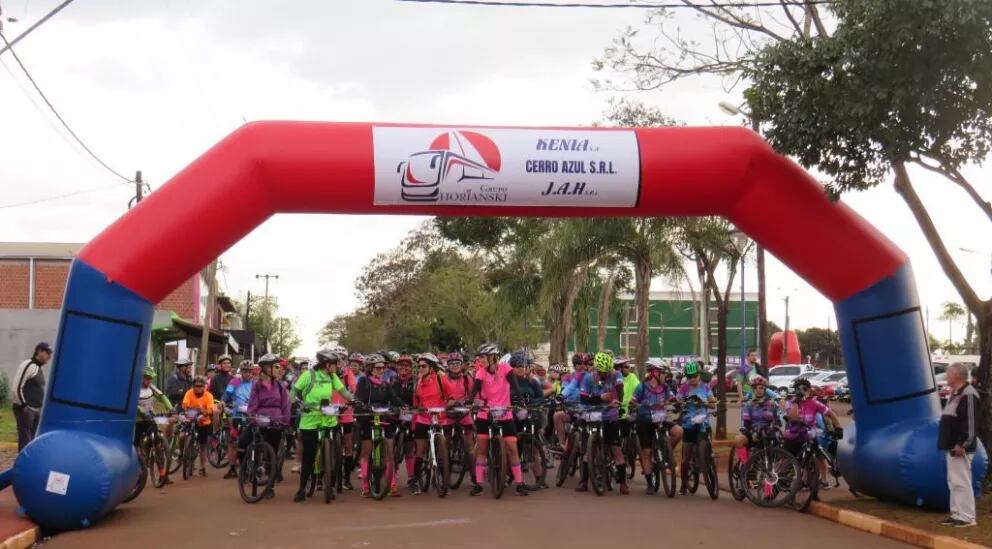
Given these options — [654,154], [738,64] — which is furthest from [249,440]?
[738,64]

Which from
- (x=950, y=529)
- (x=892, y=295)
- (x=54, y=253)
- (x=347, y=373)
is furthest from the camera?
(x=54, y=253)

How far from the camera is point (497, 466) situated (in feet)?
46.2

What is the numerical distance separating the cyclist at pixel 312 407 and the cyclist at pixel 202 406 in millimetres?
3073

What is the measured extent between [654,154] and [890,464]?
4.14 metres

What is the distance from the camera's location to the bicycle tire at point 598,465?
14.7 metres

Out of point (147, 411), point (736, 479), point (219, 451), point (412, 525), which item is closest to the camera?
point (412, 525)

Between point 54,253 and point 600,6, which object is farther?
point 54,253

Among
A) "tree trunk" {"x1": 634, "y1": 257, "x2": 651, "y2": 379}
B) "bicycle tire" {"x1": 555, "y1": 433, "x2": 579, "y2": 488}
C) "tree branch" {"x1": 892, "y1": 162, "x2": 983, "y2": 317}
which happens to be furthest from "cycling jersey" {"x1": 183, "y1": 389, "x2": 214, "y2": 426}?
"tree trunk" {"x1": 634, "y1": 257, "x2": 651, "y2": 379}

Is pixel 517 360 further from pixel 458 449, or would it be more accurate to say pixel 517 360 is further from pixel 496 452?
pixel 496 452

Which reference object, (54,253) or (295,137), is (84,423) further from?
(54,253)

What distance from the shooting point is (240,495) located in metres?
14.2

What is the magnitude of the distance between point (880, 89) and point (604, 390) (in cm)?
585

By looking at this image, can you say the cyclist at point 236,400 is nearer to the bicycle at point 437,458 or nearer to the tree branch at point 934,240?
the bicycle at point 437,458

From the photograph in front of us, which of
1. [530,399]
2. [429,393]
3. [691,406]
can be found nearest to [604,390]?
[530,399]
